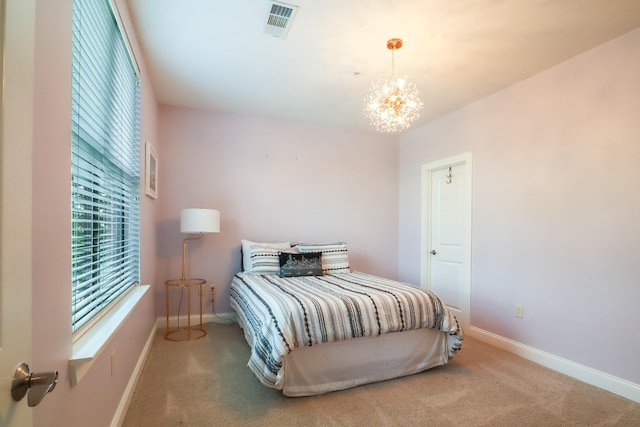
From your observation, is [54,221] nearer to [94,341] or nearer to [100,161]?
[94,341]

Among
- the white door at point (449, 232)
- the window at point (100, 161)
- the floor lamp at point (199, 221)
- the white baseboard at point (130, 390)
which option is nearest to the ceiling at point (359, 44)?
the window at point (100, 161)

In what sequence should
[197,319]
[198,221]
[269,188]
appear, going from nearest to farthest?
[198,221] → [197,319] → [269,188]

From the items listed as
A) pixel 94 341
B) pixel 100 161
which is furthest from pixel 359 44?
pixel 94 341

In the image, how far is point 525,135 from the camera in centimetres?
300

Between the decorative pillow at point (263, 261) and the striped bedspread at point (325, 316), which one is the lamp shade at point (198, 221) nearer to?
the decorative pillow at point (263, 261)

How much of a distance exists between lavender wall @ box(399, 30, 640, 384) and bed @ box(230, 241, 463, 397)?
3.06 feet

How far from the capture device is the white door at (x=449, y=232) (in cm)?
360

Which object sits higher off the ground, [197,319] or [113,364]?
[113,364]

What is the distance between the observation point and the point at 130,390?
6.89 ft

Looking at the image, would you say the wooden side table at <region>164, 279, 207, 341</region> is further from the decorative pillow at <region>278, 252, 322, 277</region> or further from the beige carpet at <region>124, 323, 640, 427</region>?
the decorative pillow at <region>278, 252, 322, 277</region>

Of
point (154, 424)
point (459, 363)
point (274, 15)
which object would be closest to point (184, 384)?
point (154, 424)

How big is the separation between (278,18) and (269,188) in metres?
2.23

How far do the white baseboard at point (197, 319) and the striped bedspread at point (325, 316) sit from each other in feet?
3.48

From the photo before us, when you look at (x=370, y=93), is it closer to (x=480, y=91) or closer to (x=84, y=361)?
(x=480, y=91)
